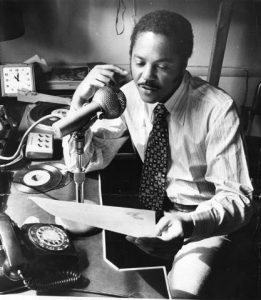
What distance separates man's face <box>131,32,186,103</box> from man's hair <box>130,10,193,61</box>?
0.02 meters

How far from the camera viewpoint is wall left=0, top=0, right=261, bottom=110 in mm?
1491

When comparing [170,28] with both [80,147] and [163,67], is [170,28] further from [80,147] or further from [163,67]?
[80,147]

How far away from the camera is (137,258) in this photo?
3.53 ft

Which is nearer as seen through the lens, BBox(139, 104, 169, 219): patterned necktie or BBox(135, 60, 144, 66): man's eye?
BBox(135, 60, 144, 66): man's eye

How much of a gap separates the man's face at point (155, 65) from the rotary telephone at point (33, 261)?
1.68 feet

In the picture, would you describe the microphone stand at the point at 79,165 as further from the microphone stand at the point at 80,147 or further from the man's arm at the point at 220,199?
the man's arm at the point at 220,199

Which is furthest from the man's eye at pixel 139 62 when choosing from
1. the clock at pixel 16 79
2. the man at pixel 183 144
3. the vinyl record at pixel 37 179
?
the clock at pixel 16 79

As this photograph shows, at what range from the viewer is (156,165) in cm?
118

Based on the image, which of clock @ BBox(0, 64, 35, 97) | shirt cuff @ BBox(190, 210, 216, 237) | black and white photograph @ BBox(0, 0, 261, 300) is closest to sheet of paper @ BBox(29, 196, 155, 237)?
black and white photograph @ BBox(0, 0, 261, 300)

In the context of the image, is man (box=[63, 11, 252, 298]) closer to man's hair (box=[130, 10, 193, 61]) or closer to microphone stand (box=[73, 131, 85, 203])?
man's hair (box=[130, 10, 193, 61])

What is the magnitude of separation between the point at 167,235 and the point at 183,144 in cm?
40

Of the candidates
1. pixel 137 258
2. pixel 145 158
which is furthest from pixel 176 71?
pixel 137 258

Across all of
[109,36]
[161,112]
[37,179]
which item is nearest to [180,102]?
[161,112]

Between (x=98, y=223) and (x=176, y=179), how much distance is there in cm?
46
